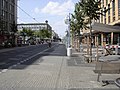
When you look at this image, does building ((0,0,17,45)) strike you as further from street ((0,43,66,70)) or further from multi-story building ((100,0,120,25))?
street ((0,43,66,70))

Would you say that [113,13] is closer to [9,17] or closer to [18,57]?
[18,57]

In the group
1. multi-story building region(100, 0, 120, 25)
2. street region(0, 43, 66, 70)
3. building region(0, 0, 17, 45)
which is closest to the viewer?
street region(0, 43, 66, 70)

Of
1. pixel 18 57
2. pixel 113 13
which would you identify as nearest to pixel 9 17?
pixel 113 13

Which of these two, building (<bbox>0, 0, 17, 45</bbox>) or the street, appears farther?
building (<bbox>0, 0, 17, 45</bbox>)

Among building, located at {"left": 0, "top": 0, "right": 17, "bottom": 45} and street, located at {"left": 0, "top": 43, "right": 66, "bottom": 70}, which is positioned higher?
building, located at {"left": 0, "top": 0, "right": 17, "bottom": 45}

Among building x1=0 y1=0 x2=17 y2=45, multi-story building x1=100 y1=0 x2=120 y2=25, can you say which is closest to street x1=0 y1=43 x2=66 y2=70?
multi-story building x1=100 y1=0 x2=120 y2=25

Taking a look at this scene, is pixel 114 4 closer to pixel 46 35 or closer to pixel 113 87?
pixel 113 87

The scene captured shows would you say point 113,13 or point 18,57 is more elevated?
point 113,13

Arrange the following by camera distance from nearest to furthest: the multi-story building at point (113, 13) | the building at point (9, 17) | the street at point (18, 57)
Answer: the street at point (18, 57)
the multi-story building at point (113, 13)
the building at point (9, 17)

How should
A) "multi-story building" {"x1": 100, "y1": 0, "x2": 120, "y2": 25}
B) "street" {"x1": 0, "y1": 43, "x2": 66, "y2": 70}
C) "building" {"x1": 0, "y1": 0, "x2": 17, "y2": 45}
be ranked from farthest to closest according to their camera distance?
1. "building" {"x1": 0, "y1": 0, "x2": 17, "y2": 45}
2. "multi-story building" {"x1": 100, "y1": 0, "x2": 120, "y2": 25}
3. "street" {"x1": 0, "y1": 43, "x2": 66, "y2": 70}

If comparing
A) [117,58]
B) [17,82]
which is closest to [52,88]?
[17,82]

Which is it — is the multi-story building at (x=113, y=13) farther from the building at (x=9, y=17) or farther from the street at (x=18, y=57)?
the building at (x=9, y=17)

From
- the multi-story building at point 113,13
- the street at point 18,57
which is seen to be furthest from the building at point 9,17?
the street at point 18,57

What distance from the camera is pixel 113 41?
51250 millimetres
